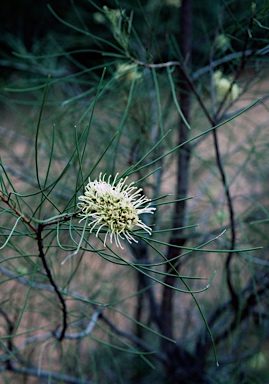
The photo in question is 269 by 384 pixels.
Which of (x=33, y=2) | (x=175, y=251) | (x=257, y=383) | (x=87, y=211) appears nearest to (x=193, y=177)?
(x=175, y=251)

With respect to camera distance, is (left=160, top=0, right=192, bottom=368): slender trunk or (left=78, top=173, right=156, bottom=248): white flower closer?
(left=78, top=173, right=156, bottom=248): white flower

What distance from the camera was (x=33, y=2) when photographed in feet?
6.99

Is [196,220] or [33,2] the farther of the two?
[33,2]

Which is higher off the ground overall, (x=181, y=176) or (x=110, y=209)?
(x=181, y=176)

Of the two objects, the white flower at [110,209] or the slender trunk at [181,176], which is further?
the slender trunk at [181,176]

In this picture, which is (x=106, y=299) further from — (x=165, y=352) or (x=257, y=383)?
(x=257, y=383)

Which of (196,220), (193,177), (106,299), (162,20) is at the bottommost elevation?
(106,299)

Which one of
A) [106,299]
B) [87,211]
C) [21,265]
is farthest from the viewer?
[106,299]

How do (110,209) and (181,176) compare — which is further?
(181,176)

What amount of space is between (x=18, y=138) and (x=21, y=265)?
0.25 m

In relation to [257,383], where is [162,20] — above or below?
above

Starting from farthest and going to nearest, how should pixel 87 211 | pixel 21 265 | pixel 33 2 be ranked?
pixel 33 2 → pixel 21 265 → pixel 87 211

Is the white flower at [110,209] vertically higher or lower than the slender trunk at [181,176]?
lower

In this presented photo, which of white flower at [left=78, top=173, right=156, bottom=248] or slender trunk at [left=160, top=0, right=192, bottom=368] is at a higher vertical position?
slender trunk at [left=160, top=0, right=192, bottom=368]
